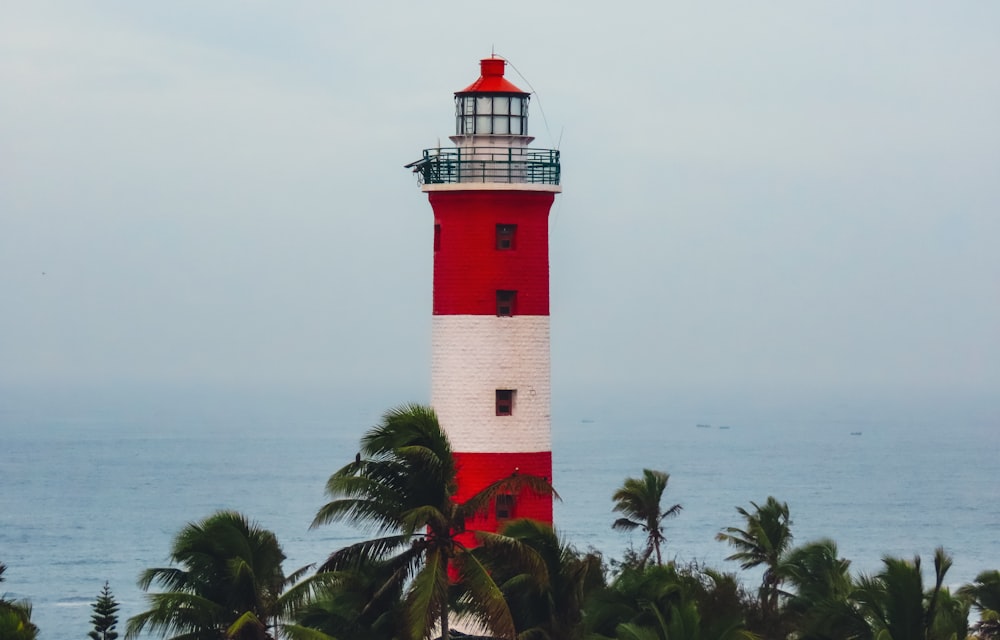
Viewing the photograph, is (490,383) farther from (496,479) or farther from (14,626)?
(14,626)

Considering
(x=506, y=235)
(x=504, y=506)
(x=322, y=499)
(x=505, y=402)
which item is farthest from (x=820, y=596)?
(x=322, y=499)

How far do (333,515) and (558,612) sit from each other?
449cm

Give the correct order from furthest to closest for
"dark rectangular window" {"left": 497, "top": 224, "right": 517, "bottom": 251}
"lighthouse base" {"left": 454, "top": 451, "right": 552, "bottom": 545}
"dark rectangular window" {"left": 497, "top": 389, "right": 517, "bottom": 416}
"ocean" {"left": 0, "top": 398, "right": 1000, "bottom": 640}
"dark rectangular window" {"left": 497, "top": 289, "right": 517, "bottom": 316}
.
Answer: "ocean" {"left": 0, "top": 398, "right": 1000, "bottom": 640} → "dark rectangular window" {"left": 497, "top": 224, "right": 517, "bottom": 251} → "dark rectangular window" {"left": 497, "top": 289, "right": 517, "bottom": 316} → "dark rectangular window" {"left": 497, "top": 389, "right": 517, "bottom": 416} → "lighthouse base" {"left": 454, "top": 451, "right": 552, "bottom": 545}

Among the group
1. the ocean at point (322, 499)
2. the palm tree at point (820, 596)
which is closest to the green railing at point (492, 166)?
the palm tree at point (820, 596)

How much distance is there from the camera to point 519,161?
33.7 metres

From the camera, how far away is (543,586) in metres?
29.1

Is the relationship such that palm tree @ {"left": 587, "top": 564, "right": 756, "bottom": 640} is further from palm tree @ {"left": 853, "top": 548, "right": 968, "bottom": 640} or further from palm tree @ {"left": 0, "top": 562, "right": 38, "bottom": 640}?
palm tree @ {"left": 0, "top": 562, "right": 38, "bottom": 640}

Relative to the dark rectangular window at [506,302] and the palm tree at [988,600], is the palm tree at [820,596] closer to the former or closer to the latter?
the palm tree at [988,600]

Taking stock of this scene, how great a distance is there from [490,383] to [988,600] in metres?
11.3

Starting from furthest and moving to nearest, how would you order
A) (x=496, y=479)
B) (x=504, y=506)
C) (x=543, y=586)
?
(x=504, y=506) < (x=496, y=479) < (x=543, y=586)

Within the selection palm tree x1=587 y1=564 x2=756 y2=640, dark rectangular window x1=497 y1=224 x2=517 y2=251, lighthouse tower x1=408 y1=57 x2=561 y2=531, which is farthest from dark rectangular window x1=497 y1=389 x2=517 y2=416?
palm tree x1=587 y1=564 x2=756 y2=640

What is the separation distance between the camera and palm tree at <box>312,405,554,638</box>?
2719cm

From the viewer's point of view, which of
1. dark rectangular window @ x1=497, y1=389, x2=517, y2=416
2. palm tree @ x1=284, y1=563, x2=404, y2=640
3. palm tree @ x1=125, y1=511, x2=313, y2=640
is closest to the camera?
palm tree @ x1=125, y1=511, x2=313, y2=640

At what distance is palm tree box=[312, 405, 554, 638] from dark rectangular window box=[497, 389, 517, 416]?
5165 millimetres
